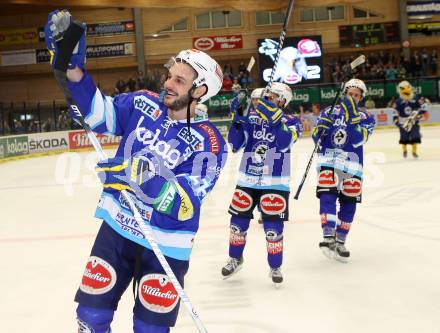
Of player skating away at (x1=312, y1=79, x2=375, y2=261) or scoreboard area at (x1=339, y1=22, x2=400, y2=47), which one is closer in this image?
player skating away at (x1=312, y1=79, x2=375, y2=261)

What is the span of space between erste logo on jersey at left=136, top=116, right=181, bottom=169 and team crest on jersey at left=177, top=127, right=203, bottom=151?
0.22 feet

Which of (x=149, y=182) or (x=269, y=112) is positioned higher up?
(x=269, y=112)

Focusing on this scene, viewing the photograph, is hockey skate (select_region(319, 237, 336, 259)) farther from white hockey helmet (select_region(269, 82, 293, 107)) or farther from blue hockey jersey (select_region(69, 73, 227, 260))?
blue hockey jersey (select_region(69, 73, 227, 260))

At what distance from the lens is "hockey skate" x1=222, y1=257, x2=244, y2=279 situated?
523 centimetres

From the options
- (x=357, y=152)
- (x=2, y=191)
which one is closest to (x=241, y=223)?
(x=357, y=152)

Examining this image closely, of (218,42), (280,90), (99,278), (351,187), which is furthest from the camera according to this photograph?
(218,42)

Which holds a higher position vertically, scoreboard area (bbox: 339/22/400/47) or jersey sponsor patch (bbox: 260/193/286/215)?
scoreboard area (bbox: 339/22/400/47)

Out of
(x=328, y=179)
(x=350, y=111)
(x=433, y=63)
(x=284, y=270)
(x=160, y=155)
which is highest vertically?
(x=433, y=63)

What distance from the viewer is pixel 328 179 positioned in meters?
5.82

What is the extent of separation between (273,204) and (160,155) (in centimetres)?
245

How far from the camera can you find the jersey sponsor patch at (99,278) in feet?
8.75

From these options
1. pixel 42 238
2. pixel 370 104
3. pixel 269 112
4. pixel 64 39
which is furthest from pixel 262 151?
pixel 370 104

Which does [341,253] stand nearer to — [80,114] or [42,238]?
[42,238]

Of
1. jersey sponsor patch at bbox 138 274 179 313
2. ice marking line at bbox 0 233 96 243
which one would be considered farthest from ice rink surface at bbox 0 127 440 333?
jersey sponsor patch at bbox 138 274 179 313
